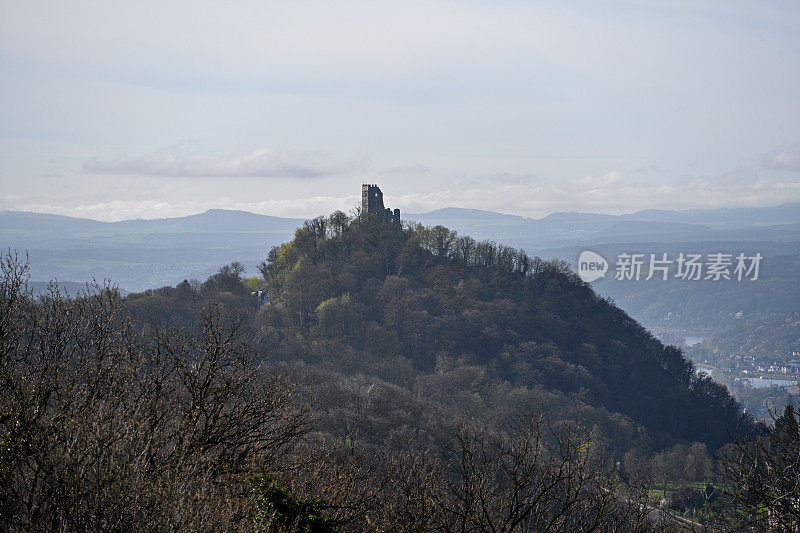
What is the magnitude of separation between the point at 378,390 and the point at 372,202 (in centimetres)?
3036

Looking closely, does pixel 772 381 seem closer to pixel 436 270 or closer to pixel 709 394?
pixel 709 394

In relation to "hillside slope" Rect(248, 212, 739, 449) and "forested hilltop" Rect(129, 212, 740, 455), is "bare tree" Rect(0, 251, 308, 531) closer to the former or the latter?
"forested hilltop" Rect(129, 212, 740, 455)

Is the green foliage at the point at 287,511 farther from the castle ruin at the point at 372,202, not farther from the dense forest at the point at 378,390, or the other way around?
the castle ruin at the point at 372,202

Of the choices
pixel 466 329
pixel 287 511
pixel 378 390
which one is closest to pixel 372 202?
pixel 466 329

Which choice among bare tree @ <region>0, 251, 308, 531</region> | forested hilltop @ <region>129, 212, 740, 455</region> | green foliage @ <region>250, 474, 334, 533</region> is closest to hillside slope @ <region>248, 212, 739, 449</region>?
forested hilltop @ <region>129, 212, 740, 455</region>

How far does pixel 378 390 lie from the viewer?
46.3 meters

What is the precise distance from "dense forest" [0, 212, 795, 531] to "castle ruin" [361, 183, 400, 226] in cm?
145

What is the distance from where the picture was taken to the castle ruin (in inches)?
2869

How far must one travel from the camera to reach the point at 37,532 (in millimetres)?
8141

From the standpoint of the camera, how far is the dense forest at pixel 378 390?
1004cm

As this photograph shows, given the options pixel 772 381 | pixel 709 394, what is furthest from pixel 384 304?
pixel 772 381

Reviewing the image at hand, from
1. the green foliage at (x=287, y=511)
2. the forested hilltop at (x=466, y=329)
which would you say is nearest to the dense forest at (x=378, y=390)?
the green foliage at (x=287, y=511)

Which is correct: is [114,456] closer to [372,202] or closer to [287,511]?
[287,511]

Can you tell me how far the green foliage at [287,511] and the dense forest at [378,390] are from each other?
0.03m
